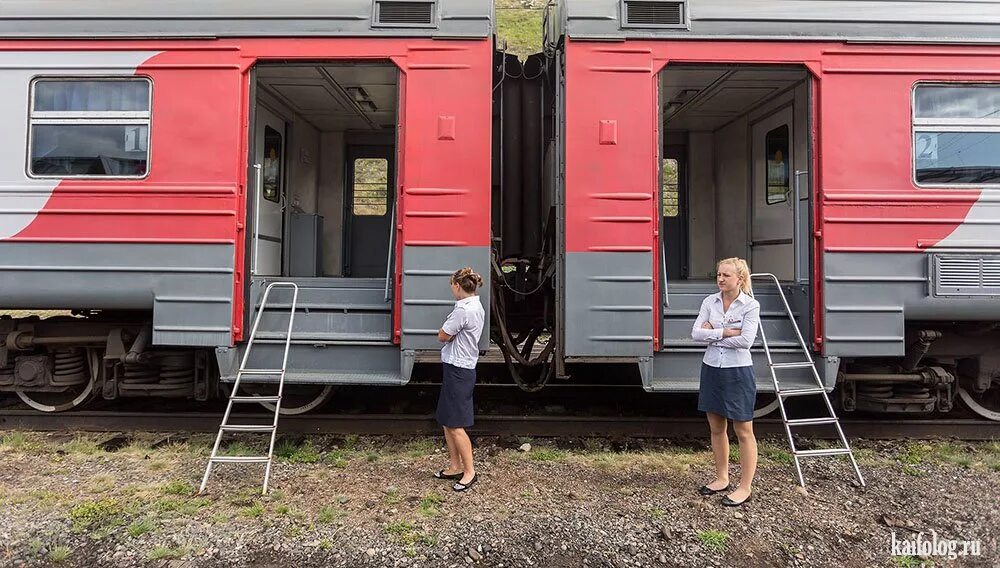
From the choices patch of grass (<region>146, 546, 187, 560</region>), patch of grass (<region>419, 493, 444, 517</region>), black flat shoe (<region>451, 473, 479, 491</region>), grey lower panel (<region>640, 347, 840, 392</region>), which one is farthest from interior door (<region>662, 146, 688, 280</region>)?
patch of grass (<region>146, 546, 187, 560</region>)

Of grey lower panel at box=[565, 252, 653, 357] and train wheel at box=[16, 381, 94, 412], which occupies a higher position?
grey lower panel at box=[565, 252, 653, 357]

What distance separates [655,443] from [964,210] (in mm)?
3150

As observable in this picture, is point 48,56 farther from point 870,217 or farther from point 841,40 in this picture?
point 870,217

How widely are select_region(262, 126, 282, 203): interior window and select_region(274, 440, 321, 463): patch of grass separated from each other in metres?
3.03

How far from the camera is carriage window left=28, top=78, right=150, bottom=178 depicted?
4.47m

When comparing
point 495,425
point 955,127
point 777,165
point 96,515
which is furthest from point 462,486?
point 777,165

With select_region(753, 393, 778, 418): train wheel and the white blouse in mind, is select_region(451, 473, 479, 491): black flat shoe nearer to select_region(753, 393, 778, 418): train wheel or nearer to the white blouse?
the white blouse

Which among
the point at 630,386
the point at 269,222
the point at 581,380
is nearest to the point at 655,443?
the point at 630,386

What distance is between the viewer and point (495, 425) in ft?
16.4

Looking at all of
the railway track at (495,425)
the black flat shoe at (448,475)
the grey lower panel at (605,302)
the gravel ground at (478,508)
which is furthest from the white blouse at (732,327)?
the black flat shoe at (448,475)

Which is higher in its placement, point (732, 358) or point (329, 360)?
point (732, 358)

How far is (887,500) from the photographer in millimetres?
3787

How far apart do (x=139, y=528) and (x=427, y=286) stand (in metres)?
2.39

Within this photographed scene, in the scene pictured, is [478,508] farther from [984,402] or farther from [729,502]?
[984,402]
